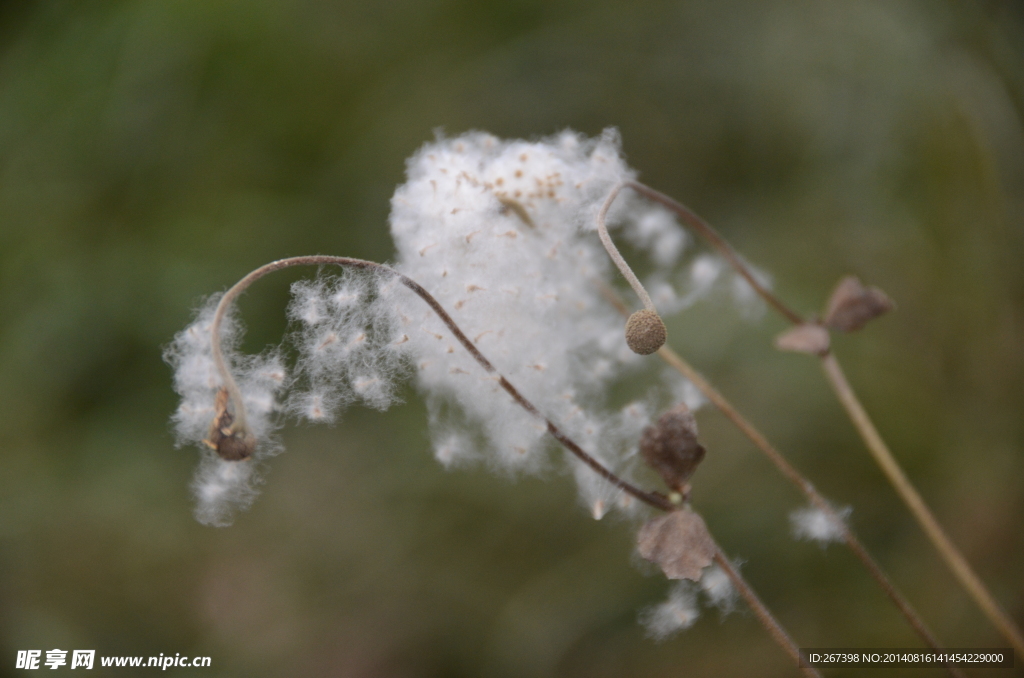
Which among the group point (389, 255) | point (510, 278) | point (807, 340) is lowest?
point (807, 340)

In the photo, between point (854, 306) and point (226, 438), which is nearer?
point (226, 438)

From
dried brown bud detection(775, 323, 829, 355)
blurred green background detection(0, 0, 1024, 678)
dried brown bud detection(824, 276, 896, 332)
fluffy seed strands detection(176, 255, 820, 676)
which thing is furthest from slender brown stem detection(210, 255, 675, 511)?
blurred green background detection(0, 0, 1024, 678)

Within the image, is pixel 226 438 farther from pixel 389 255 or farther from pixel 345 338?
pixel 389 255

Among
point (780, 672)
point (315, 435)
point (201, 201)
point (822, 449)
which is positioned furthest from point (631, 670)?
point (201, 201)

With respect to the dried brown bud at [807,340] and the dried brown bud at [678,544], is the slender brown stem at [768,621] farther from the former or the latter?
the dried brown bud at [807,340]

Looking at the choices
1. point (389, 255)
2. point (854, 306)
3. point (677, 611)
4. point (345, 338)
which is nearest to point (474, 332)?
point (345, 338)

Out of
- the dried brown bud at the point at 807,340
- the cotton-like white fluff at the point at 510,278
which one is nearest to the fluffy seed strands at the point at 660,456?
the cotton-like white fluff at the point at 510,278

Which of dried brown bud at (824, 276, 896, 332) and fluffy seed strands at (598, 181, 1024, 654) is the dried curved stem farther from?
dried brown bud at (824, 276, 896, 332)
